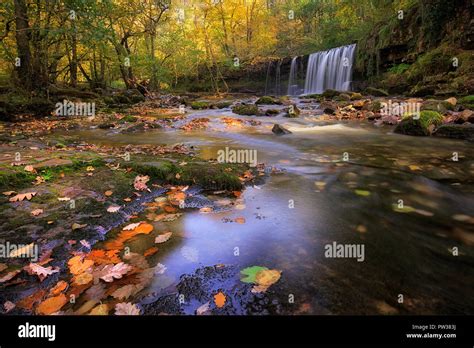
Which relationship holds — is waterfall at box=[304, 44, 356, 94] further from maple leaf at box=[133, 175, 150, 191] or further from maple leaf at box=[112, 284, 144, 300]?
maple leaf at box=[112, 284, 144, 300]

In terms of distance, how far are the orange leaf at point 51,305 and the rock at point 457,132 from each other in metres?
8.62

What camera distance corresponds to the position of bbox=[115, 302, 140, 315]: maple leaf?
198cm

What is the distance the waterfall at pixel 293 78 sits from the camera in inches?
1144

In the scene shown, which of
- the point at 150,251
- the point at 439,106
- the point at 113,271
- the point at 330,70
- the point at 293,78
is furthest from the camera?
the point at 293,78

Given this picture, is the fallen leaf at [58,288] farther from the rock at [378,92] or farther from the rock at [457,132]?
the rock at [378,92]

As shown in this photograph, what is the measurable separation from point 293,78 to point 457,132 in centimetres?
2351

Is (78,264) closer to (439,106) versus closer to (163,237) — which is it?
(163,237)

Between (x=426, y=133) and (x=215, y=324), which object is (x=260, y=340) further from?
(x=426, y=133)

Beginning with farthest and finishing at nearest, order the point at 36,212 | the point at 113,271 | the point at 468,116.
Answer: the point at 468,116 → the point at 36,212 → the point at 113,271

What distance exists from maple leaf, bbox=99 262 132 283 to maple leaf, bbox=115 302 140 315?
32cm

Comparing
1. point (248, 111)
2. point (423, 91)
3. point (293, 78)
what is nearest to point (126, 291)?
point (248, 111)

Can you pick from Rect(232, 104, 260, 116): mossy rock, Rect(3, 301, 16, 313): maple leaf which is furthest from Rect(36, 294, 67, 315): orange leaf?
Rect(232, 104, 260, 116): mossy rock

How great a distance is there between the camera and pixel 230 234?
3.04 m

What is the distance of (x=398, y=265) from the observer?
2.51 meters
